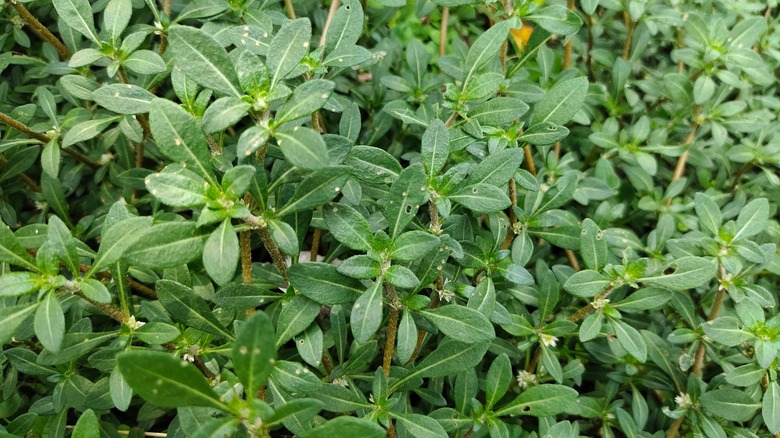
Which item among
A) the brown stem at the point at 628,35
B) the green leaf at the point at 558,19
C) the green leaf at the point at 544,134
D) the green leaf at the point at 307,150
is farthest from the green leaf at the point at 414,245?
the brown stem at the point at 628,35

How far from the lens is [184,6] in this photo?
2.22 m

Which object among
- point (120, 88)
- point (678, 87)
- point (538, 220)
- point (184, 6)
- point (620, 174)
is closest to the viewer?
point (120, 88)

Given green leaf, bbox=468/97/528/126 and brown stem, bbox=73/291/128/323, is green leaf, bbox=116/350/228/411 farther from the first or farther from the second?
green leaf, bbox=468/97/528/126

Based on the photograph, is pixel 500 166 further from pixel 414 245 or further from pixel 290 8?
pixel 290 8

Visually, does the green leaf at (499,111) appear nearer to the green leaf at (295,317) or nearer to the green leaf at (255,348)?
the green leaf at (295,317)

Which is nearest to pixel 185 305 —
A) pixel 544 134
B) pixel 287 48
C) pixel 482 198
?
pixel 287 48

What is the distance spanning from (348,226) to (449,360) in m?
0.49

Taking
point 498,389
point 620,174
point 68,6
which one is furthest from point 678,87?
point 68,6

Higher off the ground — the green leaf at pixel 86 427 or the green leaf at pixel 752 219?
the green leaf at pixel 752 219

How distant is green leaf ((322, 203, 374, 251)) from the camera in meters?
1.49

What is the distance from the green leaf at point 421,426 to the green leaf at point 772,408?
3.24ft

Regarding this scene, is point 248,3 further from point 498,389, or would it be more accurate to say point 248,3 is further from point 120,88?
point 498,389

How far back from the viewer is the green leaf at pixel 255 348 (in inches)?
42.9

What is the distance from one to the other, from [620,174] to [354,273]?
1827mm
